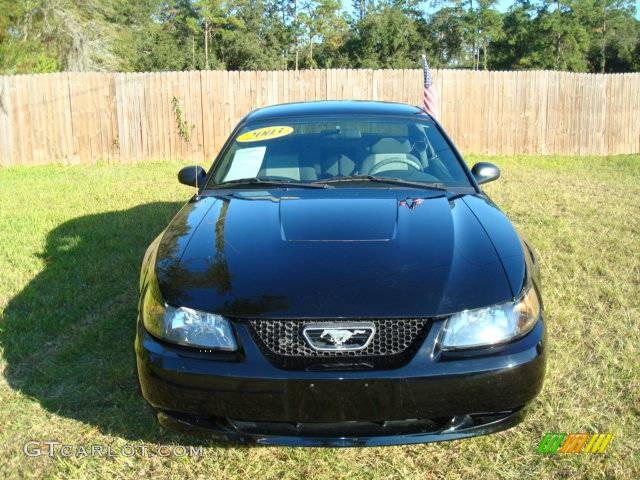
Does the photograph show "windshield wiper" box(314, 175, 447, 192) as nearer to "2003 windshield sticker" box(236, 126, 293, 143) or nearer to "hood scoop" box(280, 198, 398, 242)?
"hood scoop" box(280, 198, 398, 242)

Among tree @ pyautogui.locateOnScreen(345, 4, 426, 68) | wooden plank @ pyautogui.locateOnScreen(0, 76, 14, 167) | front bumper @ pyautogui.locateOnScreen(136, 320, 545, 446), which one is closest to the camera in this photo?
front bumper @ pyautogui.locateOnScreen(136, 320, 545, 446)

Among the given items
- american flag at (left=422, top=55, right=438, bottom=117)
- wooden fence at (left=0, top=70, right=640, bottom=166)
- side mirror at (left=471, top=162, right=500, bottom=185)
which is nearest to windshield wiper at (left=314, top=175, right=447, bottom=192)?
side mirror at (left=471, top=162, right=500, bottom=185)

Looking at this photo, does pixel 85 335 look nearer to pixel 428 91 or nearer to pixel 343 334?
pixel 343 334

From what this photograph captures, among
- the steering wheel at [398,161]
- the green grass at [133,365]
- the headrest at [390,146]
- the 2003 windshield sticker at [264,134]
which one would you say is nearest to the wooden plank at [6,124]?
the green grass at [133,365]

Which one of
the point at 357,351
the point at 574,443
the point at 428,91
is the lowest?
the point at 574,443

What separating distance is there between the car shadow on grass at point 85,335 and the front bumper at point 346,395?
476 millimetres

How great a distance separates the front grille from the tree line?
41059 millimetres

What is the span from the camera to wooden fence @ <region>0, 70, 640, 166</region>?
13.2 m

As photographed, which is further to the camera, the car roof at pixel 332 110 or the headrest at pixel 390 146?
the car roof at pixel 332 110

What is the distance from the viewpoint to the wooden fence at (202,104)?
13.2 meters

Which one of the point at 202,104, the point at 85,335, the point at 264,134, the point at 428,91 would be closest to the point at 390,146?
the point at 264,134

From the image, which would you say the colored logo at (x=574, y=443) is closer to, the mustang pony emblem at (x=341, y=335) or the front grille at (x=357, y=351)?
the front grille at (x=357, y=351)

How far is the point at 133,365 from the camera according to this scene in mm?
3160

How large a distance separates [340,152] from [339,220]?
3.26 feet
